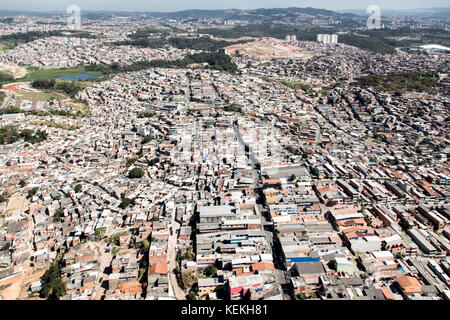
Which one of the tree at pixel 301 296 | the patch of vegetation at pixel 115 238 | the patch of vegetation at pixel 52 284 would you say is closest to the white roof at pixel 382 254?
the tree at pixel 301 296

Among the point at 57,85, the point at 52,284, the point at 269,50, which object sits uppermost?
the point at 269,50

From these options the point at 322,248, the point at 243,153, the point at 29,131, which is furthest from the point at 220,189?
the point at 29,131

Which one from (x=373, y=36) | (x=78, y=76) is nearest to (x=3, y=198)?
(x=78, y=76)

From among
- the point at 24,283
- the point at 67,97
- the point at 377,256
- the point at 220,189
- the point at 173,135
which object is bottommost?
the point at 24,283

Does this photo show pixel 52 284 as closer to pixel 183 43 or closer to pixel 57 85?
pixel 57 85

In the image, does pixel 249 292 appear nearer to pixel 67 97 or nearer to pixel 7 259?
pixel 7 259

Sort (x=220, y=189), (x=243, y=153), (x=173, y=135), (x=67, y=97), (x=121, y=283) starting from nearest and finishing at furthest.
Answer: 1. (x=121, y=283)
2. (x=220, y=189)
3. (x=243, y=153)
4. (x=173, y=135)
5. (x=67, y=97)

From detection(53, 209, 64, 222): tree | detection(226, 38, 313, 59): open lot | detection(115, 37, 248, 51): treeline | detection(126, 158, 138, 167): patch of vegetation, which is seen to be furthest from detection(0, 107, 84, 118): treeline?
detection(226, 38, 313, 59): open lot
